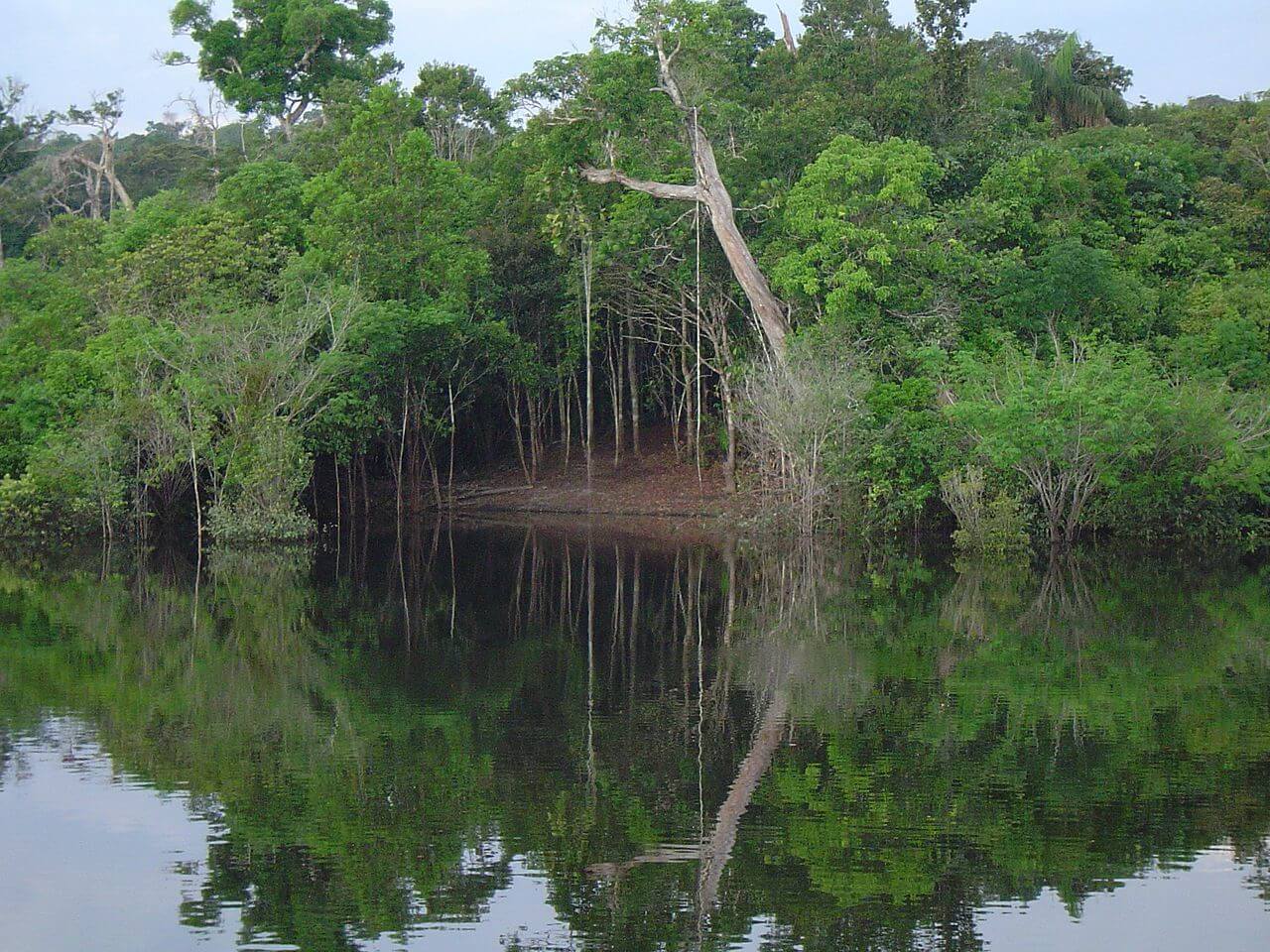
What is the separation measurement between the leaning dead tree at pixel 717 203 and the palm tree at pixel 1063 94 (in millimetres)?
13989

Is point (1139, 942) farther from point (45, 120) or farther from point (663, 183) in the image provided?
point (45, 120)

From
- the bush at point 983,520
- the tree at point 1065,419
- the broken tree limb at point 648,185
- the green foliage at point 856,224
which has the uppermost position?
the broken tree limb at point 648,185

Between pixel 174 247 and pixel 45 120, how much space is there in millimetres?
21144

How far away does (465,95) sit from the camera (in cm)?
4038

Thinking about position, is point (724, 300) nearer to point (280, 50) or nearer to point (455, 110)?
point (455, 110)

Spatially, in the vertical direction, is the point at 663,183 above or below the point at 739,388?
above

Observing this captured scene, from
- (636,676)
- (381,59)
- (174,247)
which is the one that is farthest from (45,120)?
(636,676)

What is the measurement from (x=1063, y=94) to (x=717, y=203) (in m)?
15.2

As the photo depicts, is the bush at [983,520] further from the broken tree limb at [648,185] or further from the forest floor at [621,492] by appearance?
the broken tree limb at [648,185]

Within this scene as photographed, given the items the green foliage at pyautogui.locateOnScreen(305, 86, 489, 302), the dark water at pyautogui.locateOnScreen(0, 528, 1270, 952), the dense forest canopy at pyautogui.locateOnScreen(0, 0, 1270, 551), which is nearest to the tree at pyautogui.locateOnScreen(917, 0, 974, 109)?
the dense forest canopy at pyautogui.locateOnScreen(0, 0, 1270, 551)

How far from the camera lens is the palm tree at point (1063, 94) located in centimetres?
3859

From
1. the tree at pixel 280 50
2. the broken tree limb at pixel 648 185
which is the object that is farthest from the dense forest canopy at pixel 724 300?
the tree at pixel 280 50

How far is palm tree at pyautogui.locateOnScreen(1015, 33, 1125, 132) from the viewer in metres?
38.6

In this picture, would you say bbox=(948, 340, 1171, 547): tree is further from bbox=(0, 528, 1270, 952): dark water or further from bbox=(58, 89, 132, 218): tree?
bbox=(58, 89, 132, 218): tree
